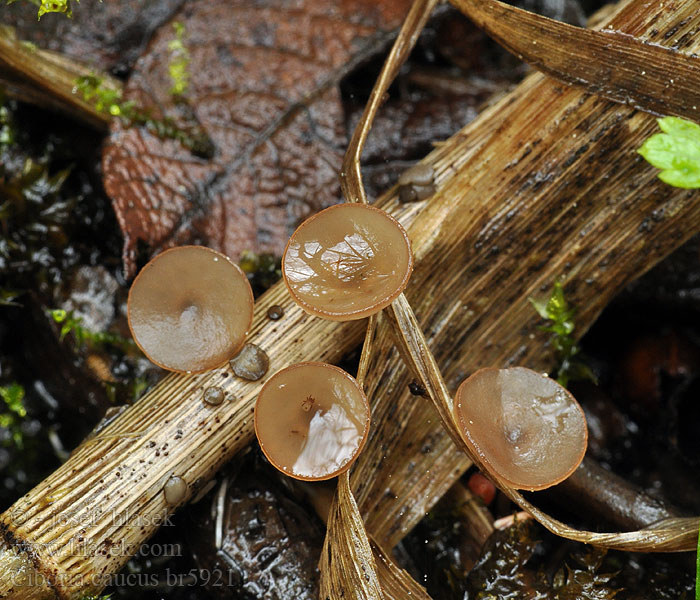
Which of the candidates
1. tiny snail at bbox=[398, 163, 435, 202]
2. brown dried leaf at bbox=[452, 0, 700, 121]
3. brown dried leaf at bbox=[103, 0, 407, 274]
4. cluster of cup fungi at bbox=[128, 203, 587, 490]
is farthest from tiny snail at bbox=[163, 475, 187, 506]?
brown dried leaf at bbox=[452, 0, 700, 121]

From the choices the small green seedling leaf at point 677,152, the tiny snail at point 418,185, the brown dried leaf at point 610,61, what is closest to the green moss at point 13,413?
the tiny snail at point 418,185

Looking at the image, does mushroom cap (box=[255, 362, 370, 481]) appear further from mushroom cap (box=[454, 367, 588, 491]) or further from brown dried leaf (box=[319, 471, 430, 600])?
mushroom cap (box=[454, 367, 588, 491])

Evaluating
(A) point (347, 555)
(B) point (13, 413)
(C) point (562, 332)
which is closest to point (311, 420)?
(A) point (347, 555)

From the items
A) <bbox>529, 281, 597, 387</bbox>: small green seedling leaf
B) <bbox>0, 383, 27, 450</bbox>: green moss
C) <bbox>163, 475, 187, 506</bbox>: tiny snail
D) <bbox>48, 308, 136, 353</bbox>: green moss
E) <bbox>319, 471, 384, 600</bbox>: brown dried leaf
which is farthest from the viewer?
<bbox>0, 383, 27, 450</bbox>: green moss

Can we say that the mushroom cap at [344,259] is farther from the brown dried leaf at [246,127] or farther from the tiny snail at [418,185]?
the brown dried leaf at [246,127]

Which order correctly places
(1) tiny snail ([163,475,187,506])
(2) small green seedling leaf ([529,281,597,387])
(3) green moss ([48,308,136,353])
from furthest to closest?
1. (3) green moss ([48,308,136,353])
2. (2) small green seedling leaf ([529,281,597,387])
3. (1) tiny snail ([163,475,187,506])

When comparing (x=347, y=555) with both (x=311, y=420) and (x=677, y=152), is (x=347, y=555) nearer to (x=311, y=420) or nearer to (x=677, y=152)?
(x=311, y=420)
